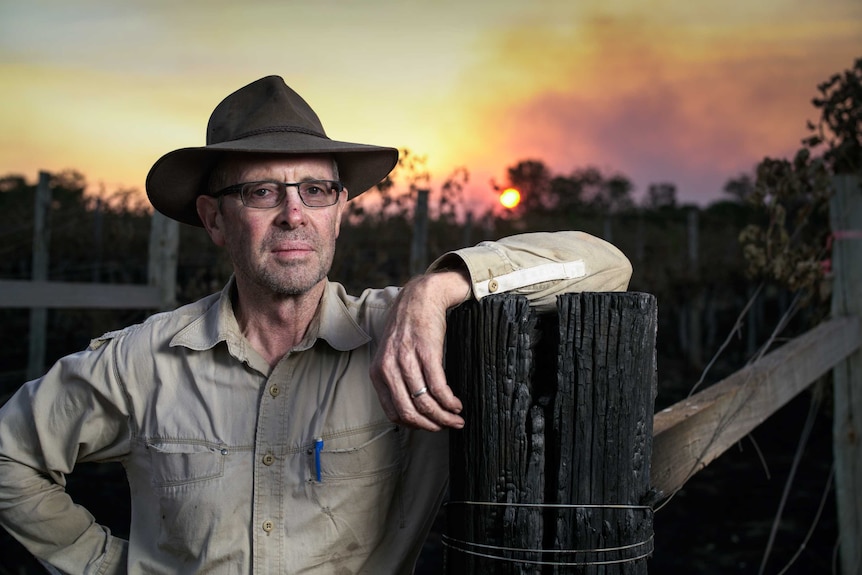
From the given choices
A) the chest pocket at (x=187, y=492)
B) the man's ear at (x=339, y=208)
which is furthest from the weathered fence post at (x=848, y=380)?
the chest pocket at (x=187, y=492)

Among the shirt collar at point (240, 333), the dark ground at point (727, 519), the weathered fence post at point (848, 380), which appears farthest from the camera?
the dark ground at point (727, 519)

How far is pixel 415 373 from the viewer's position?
1.40 meters

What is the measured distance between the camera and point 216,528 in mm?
1896

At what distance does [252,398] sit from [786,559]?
17.5ft

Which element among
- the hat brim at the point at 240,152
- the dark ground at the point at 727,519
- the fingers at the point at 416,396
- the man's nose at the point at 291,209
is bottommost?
the dark ground at the point at 727,519

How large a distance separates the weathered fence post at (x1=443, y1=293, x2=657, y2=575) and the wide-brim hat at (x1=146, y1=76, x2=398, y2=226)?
0.84 metres

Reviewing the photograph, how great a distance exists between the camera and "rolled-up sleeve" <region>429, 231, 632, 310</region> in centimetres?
166

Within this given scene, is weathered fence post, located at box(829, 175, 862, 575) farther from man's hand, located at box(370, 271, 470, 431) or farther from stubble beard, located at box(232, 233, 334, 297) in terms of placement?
man's hand, located at box(370, 271, 470, 431)

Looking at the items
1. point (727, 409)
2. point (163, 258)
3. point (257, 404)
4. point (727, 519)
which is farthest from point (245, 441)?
point (727, 519)

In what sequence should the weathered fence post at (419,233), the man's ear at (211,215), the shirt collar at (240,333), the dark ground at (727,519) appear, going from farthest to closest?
1. the weathered fence post at (419,233)
2. the dark ground at (727,519)
3. the man's ear at (211,215)
4. the shirt collar at (240,333)

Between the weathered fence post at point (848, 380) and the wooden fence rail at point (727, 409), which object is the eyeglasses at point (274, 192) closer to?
the wooden fence rail at point (727, 409)

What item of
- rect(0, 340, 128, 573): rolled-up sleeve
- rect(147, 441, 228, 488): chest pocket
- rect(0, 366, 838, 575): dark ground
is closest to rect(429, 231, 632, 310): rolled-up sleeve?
rect(147, 441, 228, 488): chest pocket

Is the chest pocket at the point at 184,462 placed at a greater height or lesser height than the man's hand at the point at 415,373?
lesser

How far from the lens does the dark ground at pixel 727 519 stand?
5910 millimetres
